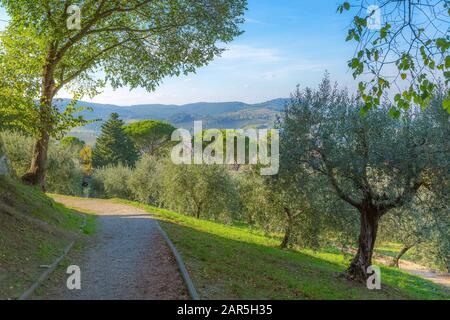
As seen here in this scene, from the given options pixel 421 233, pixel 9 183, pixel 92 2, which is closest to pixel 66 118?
pixel 9 183

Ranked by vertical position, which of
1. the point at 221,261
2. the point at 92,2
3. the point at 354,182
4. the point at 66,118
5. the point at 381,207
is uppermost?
the point at 92,2

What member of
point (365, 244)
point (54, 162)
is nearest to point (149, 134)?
point (54, 162)

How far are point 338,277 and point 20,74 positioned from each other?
1539 cm

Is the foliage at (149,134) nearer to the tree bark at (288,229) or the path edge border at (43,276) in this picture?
the tree bark at (288,229)

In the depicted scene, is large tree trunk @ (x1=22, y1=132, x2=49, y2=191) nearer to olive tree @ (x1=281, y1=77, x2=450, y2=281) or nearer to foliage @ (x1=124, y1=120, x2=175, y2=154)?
olive tree @ (x1=281, y1=77, x2=450, y2=281)

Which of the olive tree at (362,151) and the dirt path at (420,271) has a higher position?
the olive tree at (362,151)

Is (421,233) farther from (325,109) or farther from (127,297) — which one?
(127,297)

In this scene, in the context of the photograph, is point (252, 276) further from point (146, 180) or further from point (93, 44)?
point (146, 180)

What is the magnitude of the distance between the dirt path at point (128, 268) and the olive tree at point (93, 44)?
5060 millimetres

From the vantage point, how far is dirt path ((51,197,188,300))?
364 inches

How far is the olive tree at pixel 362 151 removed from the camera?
45.2ft

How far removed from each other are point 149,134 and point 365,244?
253 ft

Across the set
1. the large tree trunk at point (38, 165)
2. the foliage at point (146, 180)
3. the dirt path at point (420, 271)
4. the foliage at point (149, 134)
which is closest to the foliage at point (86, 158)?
the foliage at point (149, 134)
